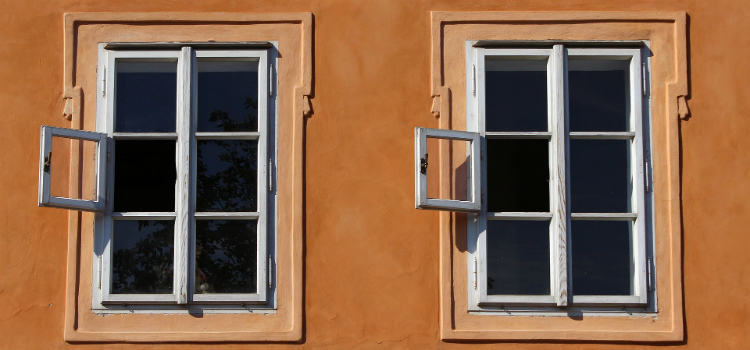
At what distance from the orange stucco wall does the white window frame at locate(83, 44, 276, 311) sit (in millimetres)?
219

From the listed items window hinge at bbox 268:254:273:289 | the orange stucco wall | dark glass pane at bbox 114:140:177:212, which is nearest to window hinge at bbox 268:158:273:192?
the orange stucco wall

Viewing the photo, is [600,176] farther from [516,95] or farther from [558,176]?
[516,95]

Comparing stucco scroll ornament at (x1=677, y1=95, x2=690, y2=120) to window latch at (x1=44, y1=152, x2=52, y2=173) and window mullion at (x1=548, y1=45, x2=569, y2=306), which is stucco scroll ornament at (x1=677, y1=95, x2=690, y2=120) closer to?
window mullion at (x1=548, y1=45, x2=569, y2=306)

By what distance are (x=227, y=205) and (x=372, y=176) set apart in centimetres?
84

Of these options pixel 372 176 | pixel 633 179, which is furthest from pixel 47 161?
pixel 633 179

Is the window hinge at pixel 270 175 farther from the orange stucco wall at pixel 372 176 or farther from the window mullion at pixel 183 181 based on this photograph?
the window mullion at pixel 183 181

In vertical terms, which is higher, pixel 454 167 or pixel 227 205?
pixel 454 167

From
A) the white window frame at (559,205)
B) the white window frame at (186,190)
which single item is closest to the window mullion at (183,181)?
the white window frame at (186,190)

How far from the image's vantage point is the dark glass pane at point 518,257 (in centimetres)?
588

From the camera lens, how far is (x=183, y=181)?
5910mm

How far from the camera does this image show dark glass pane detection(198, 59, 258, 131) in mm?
6039

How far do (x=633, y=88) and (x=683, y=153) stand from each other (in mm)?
464

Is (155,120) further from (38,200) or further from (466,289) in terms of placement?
(466,289)

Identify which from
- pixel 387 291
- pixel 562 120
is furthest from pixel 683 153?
pixel 387 291
